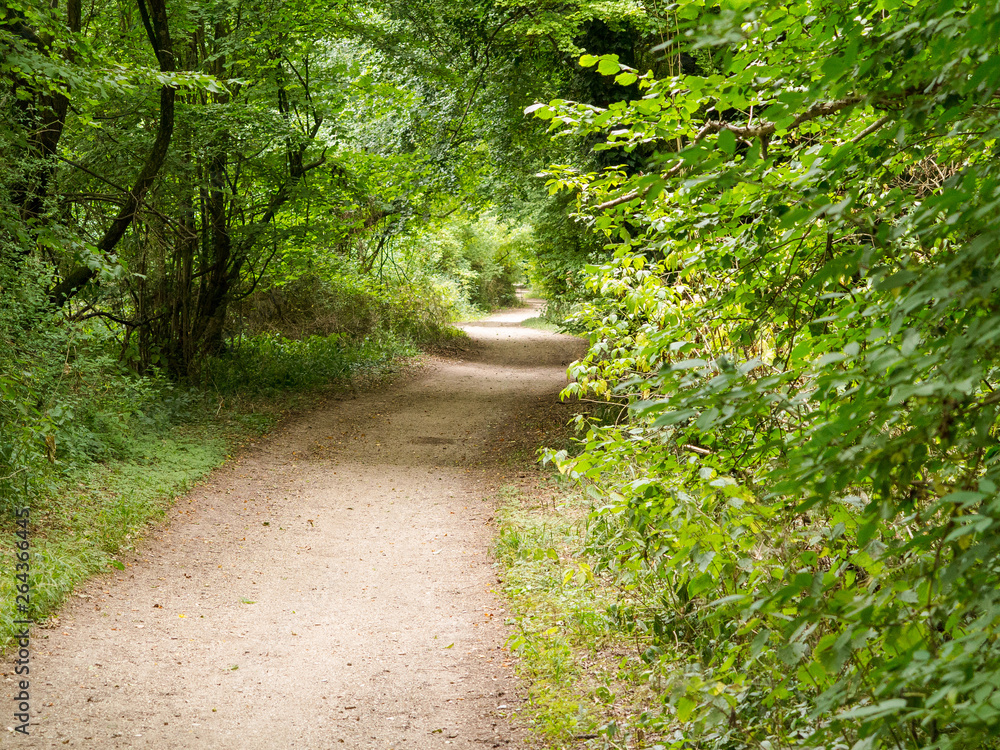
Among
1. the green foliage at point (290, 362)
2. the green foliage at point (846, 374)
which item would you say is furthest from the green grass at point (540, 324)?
the green foliage at point (846, 374)

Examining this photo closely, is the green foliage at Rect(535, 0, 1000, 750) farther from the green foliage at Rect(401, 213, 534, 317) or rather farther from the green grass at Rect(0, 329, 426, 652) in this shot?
the green foliage at Rect(401, 213, 534, 317)

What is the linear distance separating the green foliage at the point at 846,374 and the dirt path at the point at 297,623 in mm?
1875

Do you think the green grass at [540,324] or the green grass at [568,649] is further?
the green grass at [540,324]

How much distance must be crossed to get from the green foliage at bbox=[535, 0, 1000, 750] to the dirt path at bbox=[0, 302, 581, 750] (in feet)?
6.15

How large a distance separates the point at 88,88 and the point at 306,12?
17.4 feet

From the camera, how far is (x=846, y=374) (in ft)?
5.48

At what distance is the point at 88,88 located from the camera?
291 inches

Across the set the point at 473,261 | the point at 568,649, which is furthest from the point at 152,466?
the point at 473,261

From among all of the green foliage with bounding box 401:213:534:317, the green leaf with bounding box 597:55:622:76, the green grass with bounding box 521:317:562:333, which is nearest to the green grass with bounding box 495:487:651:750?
the green leaf with bounding box 597:55:622:76

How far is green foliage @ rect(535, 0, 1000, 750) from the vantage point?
4.84 ft

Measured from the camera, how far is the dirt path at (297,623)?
462 cm

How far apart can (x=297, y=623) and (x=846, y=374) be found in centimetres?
573

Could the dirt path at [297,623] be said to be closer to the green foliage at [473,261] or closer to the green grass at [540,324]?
the green foliage at [473,261]

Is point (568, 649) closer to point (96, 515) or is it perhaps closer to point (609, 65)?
point (609, 65)
